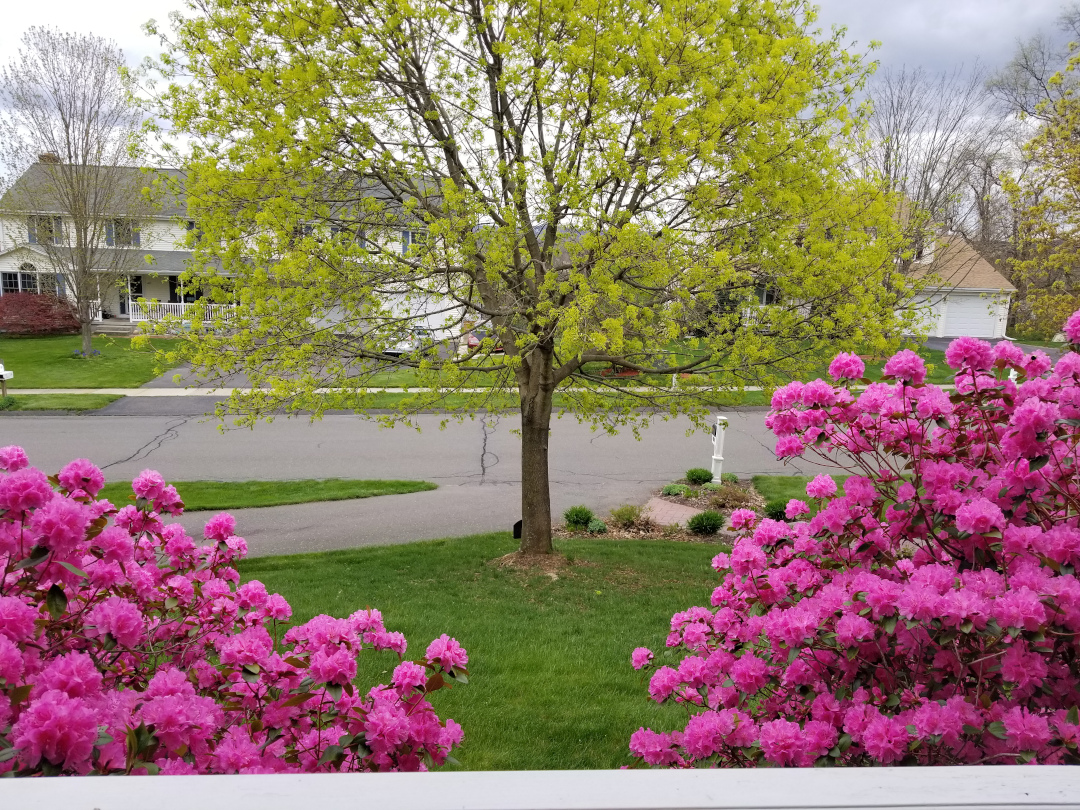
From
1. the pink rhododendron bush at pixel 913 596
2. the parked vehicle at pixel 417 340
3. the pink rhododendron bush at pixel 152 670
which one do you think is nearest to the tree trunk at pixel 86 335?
the parked vehicle at pixel 417 340

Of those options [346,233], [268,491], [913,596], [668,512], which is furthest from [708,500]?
[913,596]

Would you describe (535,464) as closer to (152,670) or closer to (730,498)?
(730,498)

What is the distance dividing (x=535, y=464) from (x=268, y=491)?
544 centimetres

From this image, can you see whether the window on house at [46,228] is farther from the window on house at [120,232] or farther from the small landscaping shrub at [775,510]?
the small landscaping shrub at [775,510]

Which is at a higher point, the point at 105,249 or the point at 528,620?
the point at 105,249

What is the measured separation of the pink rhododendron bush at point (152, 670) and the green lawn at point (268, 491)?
834 centimetres

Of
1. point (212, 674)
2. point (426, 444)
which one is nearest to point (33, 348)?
point (426, 444)

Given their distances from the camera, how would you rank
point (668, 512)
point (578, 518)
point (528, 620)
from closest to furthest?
1. point (528, 620)
2. point (578, 518)
3. point (668, 512)

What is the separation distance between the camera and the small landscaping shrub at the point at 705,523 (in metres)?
10.1

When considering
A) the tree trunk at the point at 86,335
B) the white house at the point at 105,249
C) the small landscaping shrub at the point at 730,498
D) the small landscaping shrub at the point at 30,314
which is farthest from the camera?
the small landscaping shrub at the point at 30,314

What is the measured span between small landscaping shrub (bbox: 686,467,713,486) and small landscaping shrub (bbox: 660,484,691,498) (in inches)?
17.4

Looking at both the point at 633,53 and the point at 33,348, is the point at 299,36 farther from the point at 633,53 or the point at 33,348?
the point at 33,348

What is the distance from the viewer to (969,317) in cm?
3709

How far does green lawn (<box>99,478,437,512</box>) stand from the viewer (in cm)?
1073
